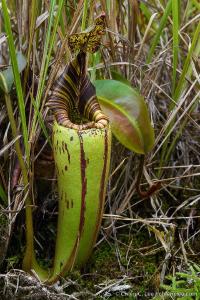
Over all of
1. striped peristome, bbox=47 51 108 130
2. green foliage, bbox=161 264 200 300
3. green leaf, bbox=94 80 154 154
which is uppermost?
striped peristome, bbox=47 51 108 130

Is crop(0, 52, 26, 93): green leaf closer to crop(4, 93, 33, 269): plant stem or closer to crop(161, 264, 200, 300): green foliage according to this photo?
crop(4, 93, 33, 269): plant stem

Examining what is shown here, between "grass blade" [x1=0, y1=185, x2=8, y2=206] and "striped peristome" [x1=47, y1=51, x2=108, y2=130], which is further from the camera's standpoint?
"grass blade" [x1=0, y1=185, x2=8, y2=206]

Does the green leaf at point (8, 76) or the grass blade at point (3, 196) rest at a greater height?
the green leaf at point (8, 76)

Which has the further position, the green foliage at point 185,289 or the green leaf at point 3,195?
the green leaf at point 3,195

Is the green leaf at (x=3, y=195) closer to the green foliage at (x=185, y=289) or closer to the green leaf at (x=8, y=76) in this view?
the green leaf at (x=8, y=76)

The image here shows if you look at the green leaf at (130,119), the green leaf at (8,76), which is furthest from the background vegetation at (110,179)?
the green leaf at (130,119)

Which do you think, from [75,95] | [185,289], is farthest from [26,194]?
[185,289]

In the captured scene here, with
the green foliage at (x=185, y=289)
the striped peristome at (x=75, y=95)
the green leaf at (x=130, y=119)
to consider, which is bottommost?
the green foliage at (x=185, y=289)

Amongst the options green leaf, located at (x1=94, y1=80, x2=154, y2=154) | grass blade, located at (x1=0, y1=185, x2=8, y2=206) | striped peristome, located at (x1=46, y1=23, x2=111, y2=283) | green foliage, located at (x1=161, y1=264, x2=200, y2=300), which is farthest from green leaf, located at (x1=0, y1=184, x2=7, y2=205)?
green foliage, located at (x1=161, y1=264, x2=200, y2=300)
